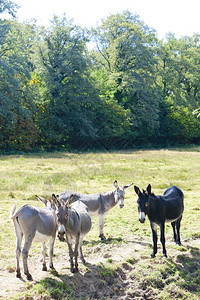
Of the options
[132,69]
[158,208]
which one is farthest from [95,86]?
[158,208]

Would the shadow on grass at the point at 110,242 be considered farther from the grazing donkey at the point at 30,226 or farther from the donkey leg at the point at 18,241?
the donkey leg at the point at 18,241

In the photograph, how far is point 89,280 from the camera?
7.14m

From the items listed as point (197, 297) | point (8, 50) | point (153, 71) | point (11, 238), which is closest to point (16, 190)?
point (11, 238)

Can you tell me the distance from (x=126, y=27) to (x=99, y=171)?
34976mm

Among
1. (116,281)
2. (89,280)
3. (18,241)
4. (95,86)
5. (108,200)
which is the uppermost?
(95,86)

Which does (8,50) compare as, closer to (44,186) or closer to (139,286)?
(44,186)

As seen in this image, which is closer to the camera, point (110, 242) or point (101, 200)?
point (110, 242)

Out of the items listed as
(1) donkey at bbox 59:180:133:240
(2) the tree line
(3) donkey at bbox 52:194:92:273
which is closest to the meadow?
(3) donkey at bbox 52:194:92:273

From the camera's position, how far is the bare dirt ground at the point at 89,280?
6496mm

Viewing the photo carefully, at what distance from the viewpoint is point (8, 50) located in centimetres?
3634

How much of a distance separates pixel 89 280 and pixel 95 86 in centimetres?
3979

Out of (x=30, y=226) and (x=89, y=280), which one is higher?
(x=30, y=226)

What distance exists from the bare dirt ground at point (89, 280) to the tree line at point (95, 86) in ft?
87.3

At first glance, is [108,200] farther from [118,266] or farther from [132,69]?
[132,69]
